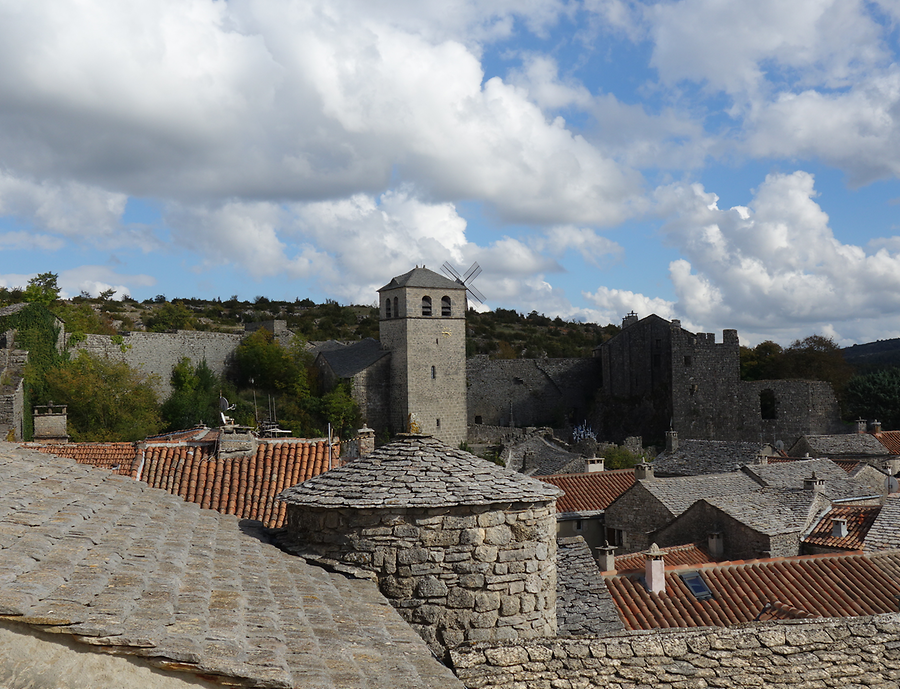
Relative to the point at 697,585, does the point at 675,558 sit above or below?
below

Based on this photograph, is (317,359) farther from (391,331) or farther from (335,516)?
(335,516)

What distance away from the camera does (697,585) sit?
44.7 feet

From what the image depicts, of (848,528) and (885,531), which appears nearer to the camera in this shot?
(885,531)

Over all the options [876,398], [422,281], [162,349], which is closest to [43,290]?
[162,349]

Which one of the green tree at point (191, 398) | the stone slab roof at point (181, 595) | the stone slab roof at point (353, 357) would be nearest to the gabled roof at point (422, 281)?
the stone slab roof at point (353, 357)

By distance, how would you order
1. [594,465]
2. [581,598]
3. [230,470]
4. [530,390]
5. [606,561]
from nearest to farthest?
[581,598], [230,470], [606,561], [594,465], [530,390]

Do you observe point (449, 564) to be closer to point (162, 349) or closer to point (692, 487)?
point (692, 487)

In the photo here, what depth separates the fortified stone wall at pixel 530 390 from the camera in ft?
187

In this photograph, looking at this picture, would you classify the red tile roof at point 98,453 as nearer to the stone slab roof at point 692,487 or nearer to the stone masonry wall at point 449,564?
the stone masonry wall at point 449,564

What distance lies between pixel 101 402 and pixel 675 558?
24.9 metres

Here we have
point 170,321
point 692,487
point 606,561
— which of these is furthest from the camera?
point 170,321

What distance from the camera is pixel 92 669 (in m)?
3.33

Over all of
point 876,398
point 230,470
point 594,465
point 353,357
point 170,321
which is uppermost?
point 170,321

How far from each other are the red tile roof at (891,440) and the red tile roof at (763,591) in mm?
21460
